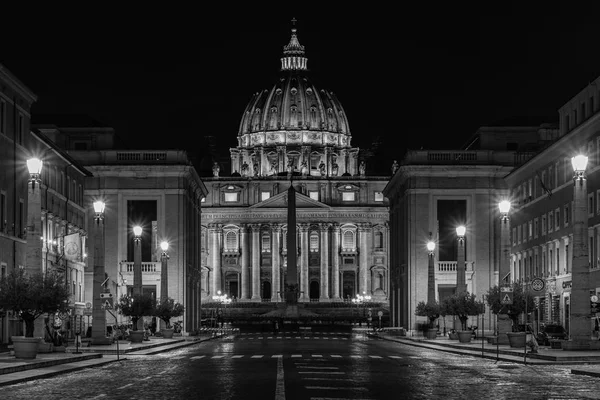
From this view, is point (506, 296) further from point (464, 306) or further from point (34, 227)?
point (464, 306)

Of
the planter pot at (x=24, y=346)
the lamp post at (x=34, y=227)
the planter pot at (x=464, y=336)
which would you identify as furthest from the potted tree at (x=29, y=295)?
the planter pot at (x=464, y=336)

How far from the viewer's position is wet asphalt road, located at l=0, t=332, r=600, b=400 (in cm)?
2955

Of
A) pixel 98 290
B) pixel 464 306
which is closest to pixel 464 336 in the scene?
pixel 464 306

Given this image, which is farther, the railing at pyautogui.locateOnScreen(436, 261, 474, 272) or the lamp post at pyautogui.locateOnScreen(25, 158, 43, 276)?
the railing at pyautogui.locateOnScreen(436, 261, 474, 272)

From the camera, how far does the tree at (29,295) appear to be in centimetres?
4809

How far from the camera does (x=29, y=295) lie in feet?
157

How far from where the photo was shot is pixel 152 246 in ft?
393

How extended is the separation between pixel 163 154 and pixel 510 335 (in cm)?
6945

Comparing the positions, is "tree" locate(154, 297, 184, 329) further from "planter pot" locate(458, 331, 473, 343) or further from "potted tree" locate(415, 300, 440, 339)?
"planter pot" locate(458, 331, 473, 343)

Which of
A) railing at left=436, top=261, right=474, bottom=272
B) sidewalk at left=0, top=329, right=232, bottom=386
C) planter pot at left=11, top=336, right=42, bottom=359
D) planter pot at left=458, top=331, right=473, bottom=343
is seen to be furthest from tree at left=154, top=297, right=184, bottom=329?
planter pot at left=11, top=336, right=42, bottom=359

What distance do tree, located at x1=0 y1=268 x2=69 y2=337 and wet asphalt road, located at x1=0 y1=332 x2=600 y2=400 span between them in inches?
144

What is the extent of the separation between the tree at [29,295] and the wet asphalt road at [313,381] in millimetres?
3670

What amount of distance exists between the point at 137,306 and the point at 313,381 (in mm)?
47328

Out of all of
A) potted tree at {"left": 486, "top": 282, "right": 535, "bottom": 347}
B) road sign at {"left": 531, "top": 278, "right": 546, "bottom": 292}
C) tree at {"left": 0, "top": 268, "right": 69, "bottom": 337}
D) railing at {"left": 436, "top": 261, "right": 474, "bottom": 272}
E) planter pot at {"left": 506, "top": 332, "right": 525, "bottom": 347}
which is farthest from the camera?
railing at {"left": 436, "top": 261, "right": 474, "bottom": 272}
